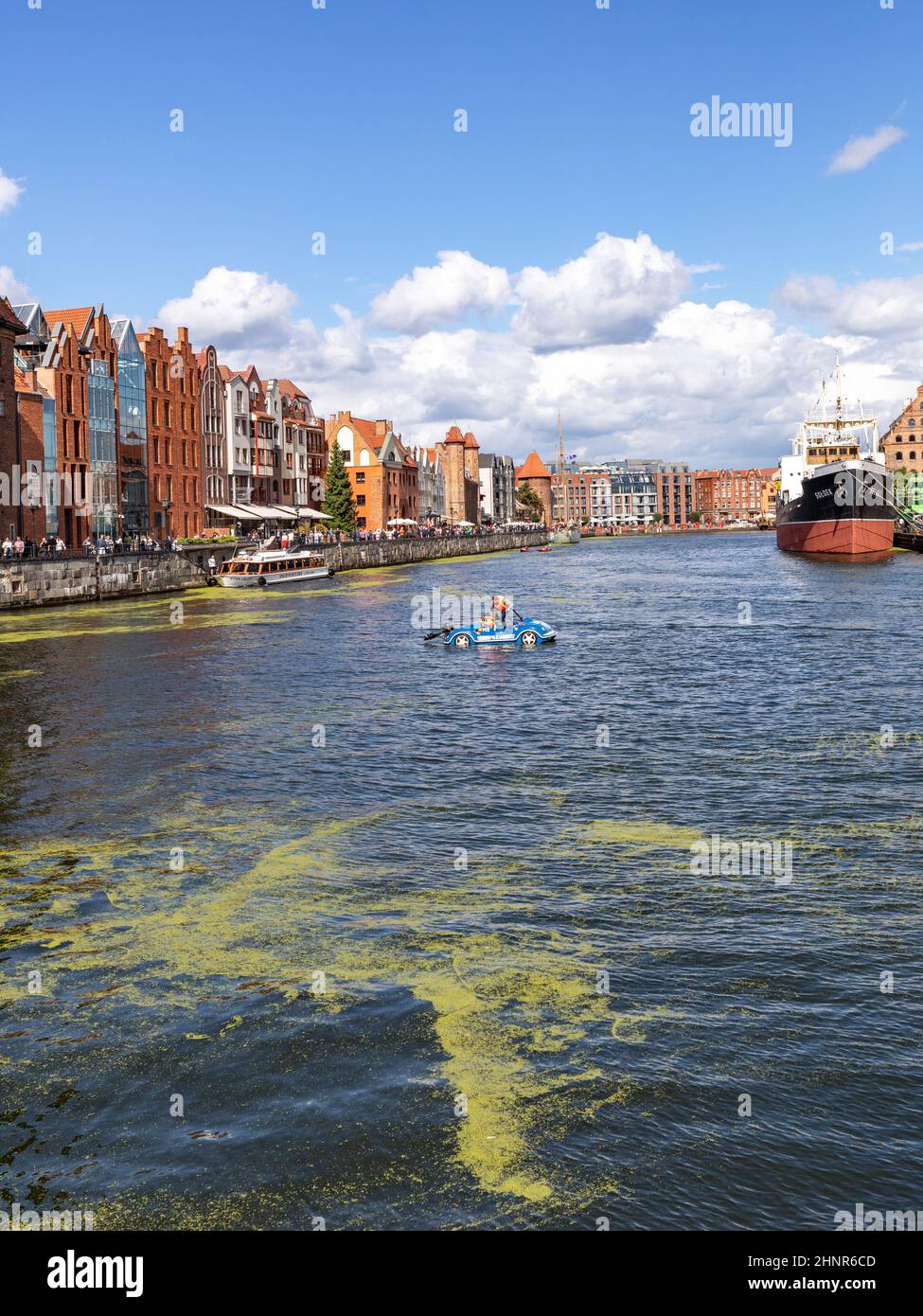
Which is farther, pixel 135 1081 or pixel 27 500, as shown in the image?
pixel 27 500

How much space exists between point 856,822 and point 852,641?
93.9 ft

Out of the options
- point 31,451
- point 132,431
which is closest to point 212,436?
point 132,431

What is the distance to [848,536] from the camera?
104875mm

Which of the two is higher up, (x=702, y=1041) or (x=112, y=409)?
(x=112, y=409)

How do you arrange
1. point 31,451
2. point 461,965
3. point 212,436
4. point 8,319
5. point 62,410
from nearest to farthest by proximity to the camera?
point 461,965 → point 8,319 → point 31,451 → point 62,410 → point 212,436

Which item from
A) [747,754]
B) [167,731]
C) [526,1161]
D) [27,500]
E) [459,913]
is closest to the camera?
[526,1161]

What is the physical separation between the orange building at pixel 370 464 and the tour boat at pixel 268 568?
2506 inches

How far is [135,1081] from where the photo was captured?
37.0ft

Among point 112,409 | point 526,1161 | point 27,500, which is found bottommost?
point 526,1161

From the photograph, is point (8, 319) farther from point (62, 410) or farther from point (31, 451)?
point (62, 410)

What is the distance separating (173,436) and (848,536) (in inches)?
2429

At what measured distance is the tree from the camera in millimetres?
133625

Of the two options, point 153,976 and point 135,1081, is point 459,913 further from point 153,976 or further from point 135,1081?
point 135,1081
